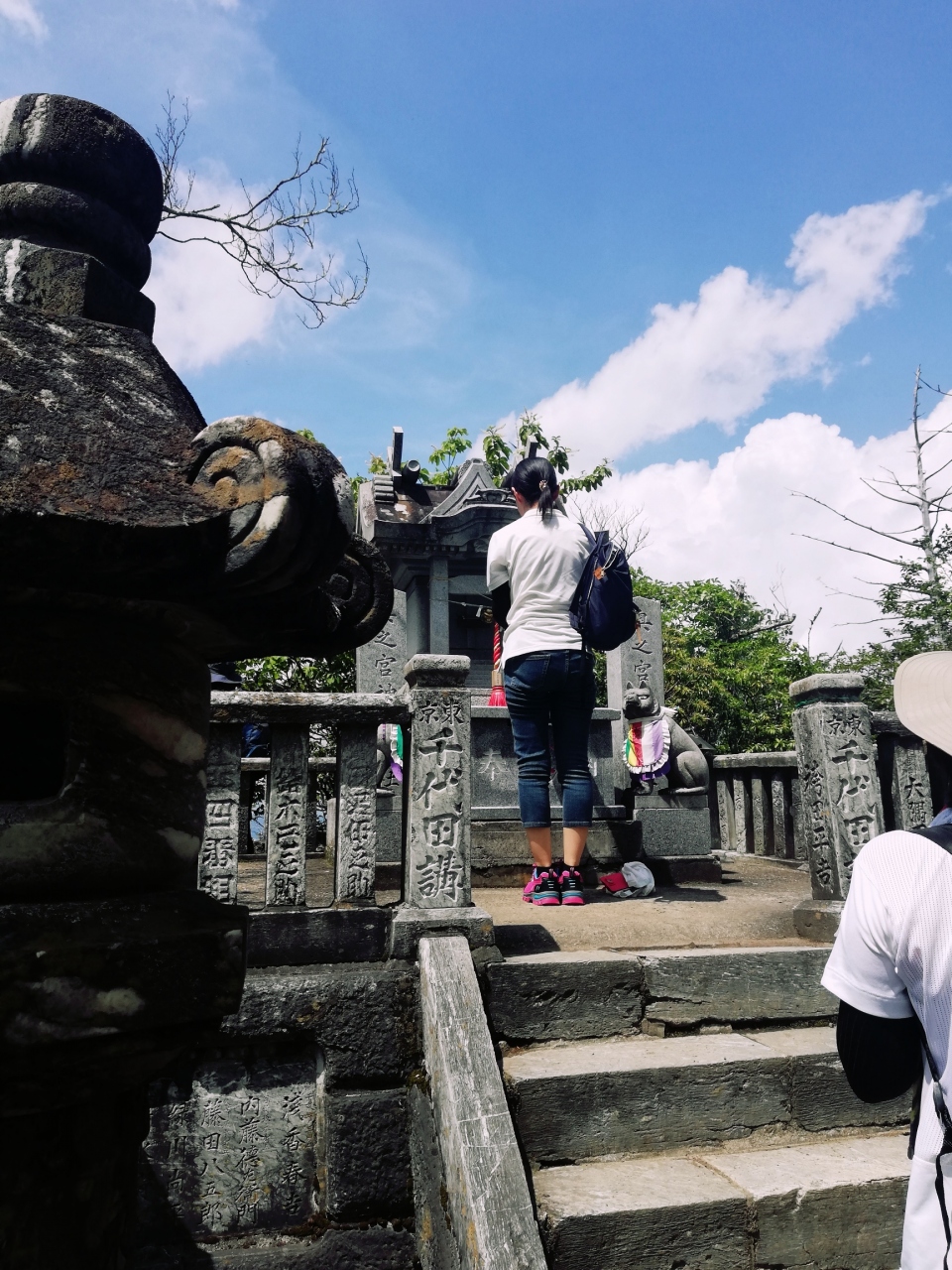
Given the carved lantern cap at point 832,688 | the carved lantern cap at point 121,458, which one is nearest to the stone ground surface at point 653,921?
the carved lantern cap at point 832,688

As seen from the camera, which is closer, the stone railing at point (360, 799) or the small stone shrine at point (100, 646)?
the small stone shrine at point (100, 646)

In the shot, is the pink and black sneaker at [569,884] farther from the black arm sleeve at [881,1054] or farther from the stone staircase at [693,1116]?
the black arm sleeve at [881,1054]

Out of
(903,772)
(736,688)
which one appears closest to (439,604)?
(903,772)

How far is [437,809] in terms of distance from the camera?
371 cm

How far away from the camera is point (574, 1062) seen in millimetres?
3262

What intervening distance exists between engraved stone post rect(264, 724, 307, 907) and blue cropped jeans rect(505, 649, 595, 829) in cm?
124

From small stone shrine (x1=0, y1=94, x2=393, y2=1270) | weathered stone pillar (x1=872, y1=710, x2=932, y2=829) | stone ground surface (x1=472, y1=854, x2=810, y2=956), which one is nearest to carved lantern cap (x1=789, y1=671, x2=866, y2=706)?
weathered stone pillar (x1=872, y1=710, x2=932, y2=829)

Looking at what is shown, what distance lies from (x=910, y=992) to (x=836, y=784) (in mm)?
3181

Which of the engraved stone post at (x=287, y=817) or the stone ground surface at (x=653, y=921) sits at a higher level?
the engraved stone post at (x=287, y=817)

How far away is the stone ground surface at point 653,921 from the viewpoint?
157 inches

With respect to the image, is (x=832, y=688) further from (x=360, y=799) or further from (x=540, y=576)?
(x=360, y=799)

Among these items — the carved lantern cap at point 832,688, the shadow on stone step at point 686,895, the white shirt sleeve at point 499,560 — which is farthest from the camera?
the shadow on stone step at point 686,895

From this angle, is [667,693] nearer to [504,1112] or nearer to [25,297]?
[504,1112]

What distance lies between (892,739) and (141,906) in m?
4.59
